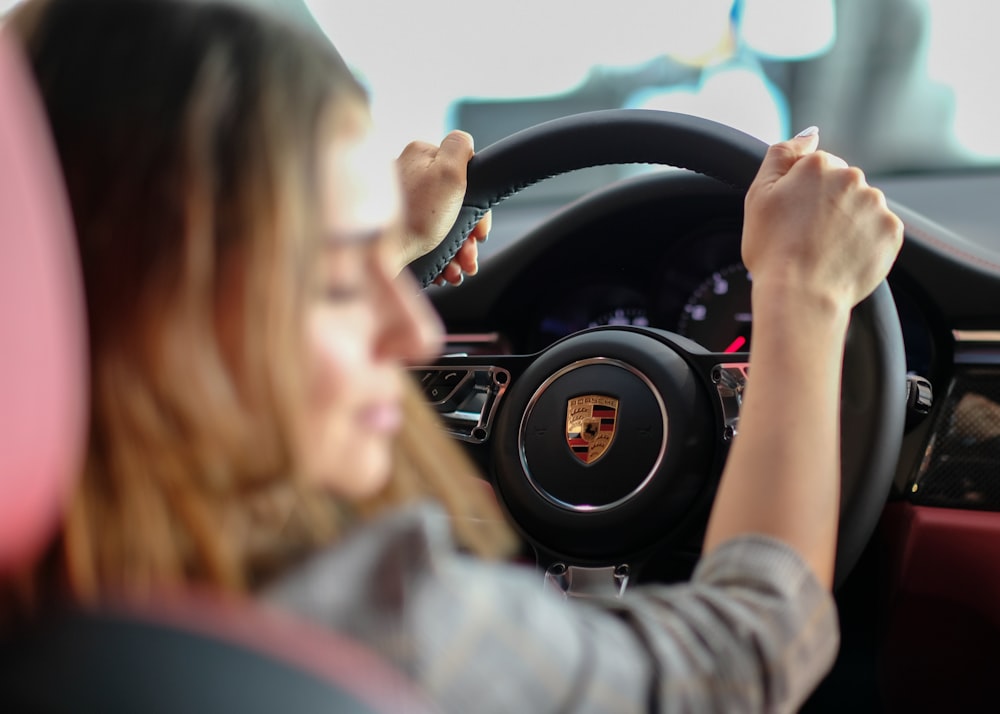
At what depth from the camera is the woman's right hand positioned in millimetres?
661

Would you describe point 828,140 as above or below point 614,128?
above

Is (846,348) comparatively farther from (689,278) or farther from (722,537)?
(689,278)

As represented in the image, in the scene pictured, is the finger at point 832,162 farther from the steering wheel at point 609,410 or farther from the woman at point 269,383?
the woman at point 269,383

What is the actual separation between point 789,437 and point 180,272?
370mm

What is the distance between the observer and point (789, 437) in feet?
1.95

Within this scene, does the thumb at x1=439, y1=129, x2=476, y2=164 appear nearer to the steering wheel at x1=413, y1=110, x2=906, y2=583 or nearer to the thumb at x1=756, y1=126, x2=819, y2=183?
the steering wheel at x1=413, y1=110, x2=906, y2=583

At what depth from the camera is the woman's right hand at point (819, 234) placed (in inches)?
26.0

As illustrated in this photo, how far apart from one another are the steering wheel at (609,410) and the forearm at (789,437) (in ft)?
0.72

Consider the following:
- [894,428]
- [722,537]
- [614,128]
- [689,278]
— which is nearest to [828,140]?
[689,278]

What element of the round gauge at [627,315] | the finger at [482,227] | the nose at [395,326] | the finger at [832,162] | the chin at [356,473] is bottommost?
the chin at [356,473]

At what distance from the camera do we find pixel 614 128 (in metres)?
0.89

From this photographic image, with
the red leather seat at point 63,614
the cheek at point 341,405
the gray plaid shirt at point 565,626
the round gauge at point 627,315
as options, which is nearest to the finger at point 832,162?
the gray plaid shirt at point 565,626

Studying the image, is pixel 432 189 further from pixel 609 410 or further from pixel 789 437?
pixel 789 437

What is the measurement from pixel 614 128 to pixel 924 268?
0.38m
